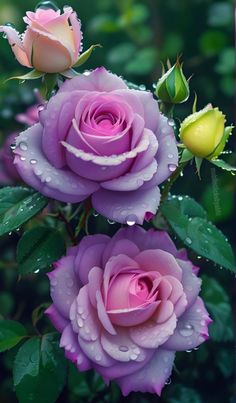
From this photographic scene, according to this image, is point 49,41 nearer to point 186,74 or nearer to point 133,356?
point 133,356

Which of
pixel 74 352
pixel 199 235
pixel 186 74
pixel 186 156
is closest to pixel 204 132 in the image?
pixel 186 156

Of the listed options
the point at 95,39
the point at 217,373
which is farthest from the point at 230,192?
the point at 95,39

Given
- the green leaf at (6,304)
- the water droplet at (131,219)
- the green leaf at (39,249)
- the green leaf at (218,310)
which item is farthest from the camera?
the green leaf at (6,304)

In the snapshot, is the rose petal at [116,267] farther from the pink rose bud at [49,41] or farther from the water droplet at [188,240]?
the pink rose bud at [49,41]

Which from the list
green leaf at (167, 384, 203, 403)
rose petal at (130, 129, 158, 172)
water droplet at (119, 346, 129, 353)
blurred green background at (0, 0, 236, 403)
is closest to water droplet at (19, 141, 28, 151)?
rose petal at (130, 129, 158, 172)

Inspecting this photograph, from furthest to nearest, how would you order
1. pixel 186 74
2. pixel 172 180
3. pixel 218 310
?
pixel 186 74 < pixel 218 310 < pixel 172 180

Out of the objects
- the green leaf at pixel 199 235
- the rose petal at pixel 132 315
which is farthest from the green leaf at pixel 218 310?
the rose petal at pixel 132 315

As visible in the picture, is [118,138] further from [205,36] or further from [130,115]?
[205,36]
